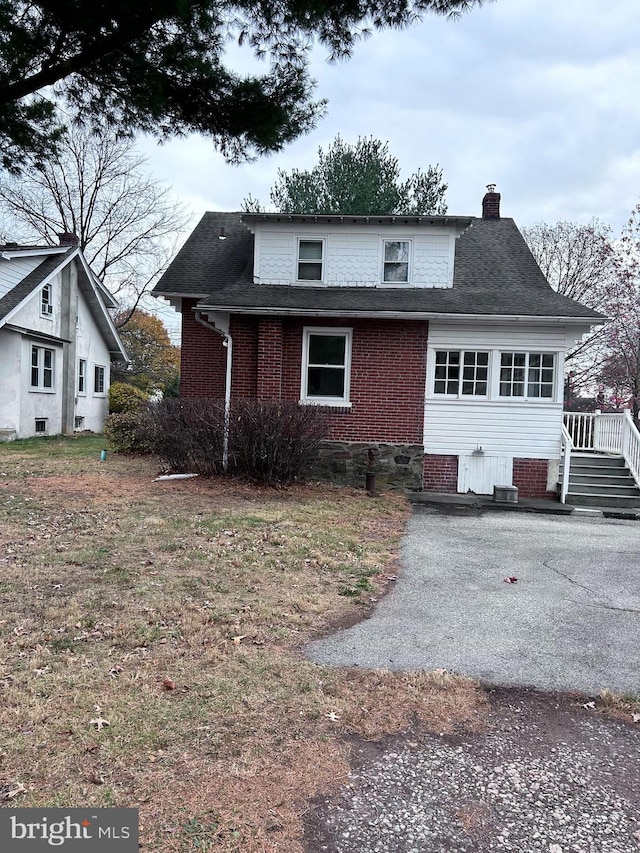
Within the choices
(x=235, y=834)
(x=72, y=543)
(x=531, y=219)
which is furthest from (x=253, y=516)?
(x=531, y=219)

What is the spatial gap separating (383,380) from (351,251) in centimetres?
296

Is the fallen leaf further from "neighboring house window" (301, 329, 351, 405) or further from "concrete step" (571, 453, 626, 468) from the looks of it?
"concrete step" (571, 453, 626, 468)

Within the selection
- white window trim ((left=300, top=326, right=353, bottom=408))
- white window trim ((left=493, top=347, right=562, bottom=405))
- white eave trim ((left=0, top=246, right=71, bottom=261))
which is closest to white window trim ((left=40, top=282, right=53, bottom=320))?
white eave trim ((left=0, top=246, right=71, bottom=261))

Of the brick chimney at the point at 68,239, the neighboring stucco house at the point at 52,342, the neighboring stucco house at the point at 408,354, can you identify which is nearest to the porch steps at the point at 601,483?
the neighboring stucco house at the point at 408,354

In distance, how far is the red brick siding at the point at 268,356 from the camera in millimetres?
11336

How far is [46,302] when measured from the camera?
20047 millimetres

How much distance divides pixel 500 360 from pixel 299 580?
7.70 meters

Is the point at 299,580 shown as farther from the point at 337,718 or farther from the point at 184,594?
the point at 337,718

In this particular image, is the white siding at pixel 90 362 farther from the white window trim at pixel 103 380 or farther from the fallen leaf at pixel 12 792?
the fallen leaf at pixel 12 792

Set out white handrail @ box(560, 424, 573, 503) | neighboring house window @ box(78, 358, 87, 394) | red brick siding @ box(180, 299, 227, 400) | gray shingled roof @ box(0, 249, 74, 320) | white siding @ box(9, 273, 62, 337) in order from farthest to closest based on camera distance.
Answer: neighboring house window @ box(78, 358, 87, 394) < white siding @ box(9, 273, 62, 337) < gray shingled roof @ box(0, 249, 74, 320) < red brick siding @ box(180, 299, 227, 400) < white handrail @ box(560, 424, 573, 503)

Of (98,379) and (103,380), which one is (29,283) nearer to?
(98,379)

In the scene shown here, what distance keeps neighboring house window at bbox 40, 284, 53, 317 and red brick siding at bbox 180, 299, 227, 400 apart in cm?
937

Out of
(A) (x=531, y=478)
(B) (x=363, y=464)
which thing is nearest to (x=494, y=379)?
(A) (x=531, y=478)

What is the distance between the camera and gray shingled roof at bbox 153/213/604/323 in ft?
35.7
